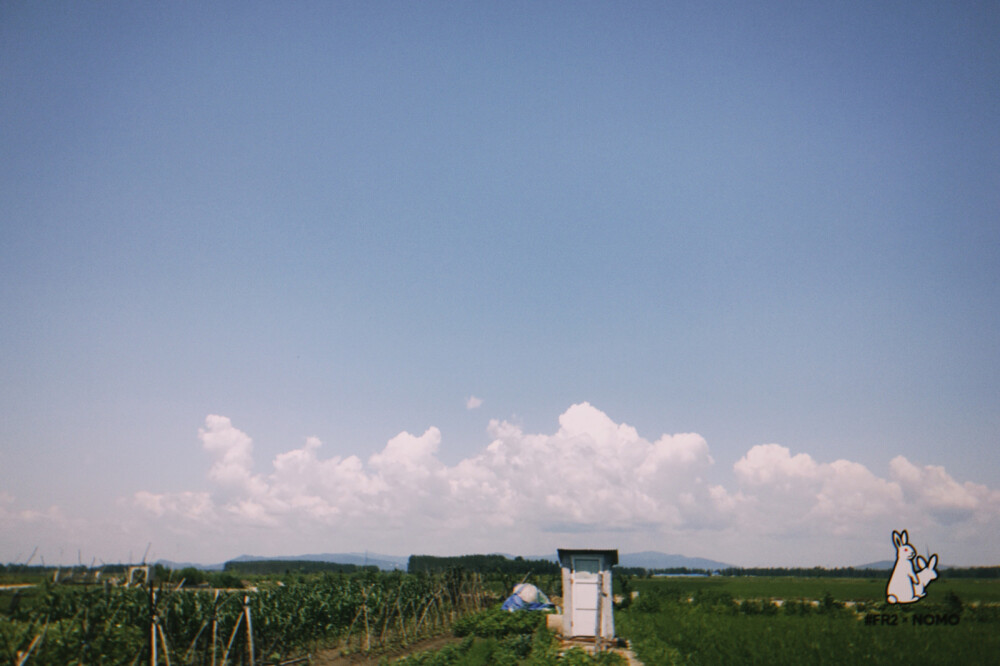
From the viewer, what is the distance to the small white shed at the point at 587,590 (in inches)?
976

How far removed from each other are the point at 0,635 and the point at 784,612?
39468mm

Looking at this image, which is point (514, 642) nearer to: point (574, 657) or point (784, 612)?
point (574, 657)

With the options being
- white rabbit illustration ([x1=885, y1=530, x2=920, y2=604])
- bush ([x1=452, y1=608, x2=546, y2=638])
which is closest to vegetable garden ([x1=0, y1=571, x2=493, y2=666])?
bush ([x1=452, y1=608, x2=546, y2=638])

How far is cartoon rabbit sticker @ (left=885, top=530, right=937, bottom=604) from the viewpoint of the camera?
21500 mm

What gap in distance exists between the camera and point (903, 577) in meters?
22.3

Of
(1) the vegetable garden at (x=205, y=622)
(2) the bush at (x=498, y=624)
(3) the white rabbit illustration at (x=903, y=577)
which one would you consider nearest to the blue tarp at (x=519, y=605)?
(2) the bush at (x=498, y=624)

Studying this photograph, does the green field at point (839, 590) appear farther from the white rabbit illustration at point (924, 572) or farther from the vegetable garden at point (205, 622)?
the vegetable garden at point (205, 622)

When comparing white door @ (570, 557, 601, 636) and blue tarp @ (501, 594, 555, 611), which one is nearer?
white door @ (570, 557, 601, 636)

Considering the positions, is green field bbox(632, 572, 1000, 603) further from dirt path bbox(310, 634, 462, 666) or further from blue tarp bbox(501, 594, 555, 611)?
dirt path bbox(310, 634, 462, 666)

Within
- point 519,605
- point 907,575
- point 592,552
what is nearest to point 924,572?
point 907,575

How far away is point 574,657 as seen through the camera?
17.5 m

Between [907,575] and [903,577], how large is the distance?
20cm

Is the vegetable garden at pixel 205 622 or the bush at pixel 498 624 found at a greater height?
the vegetable garden at pixel 205 622

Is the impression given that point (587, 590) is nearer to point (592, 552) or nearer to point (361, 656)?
point (592, 552)
